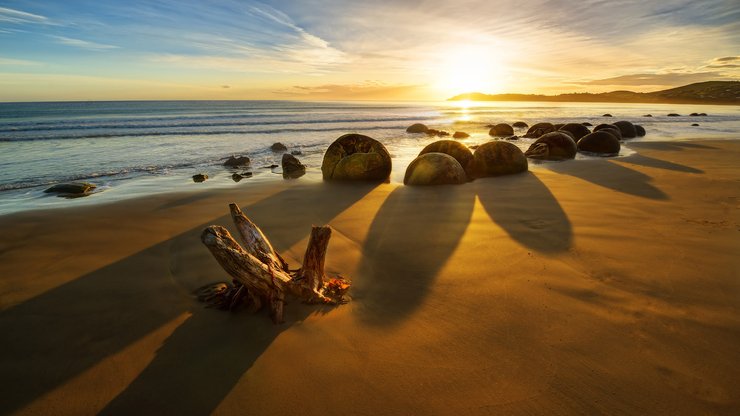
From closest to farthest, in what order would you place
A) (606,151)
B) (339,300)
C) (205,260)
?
1. (339,300)
2. (205,260)
3. (606,151)

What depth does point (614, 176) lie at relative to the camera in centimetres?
866

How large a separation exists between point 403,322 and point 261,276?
4.04 ft

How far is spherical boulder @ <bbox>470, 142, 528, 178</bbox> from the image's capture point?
31.1ft

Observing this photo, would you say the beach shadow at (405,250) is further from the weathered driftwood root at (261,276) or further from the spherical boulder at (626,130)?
the spherical boulder at (626,130)

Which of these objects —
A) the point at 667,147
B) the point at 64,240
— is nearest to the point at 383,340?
the point at 64,240

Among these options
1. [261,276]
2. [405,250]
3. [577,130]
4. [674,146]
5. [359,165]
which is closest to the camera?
[261,276]

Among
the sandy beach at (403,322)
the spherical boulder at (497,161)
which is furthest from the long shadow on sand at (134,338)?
the spherical boulder at (497,161)

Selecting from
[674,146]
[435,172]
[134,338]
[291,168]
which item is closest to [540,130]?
[674,146]

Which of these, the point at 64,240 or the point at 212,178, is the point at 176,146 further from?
the point at 64,240

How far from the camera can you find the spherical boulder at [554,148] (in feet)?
41.0

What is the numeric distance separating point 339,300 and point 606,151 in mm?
14194

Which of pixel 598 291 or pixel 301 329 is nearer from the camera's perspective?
pixel 301 329

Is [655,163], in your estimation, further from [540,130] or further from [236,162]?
[236,162]

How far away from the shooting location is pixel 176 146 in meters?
16.5
